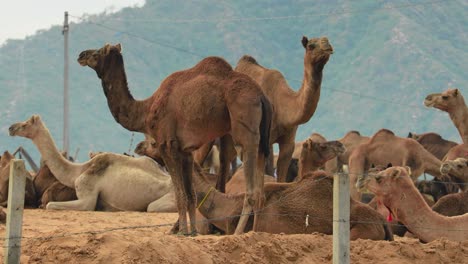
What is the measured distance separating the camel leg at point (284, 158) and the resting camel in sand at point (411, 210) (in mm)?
2718

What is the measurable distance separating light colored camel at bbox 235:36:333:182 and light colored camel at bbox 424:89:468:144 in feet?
14.0

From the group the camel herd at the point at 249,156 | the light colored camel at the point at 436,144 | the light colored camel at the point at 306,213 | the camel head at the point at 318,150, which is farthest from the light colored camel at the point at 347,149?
the light colored camel at the point at 306,213

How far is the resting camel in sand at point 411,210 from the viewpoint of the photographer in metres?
11.7

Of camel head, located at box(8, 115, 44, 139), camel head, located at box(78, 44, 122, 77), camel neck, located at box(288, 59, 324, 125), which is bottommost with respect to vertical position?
camel head, located at box(8, 115, 44, 139)

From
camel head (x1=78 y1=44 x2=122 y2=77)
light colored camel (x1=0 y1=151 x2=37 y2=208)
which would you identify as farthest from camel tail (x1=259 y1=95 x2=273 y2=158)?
light colored camel (x1=0 y1=151 x2=37 y2=208)

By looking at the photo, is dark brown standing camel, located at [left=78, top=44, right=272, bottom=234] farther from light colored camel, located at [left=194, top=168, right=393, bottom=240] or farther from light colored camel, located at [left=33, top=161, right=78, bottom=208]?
light colored camel, located at [left=33, top=161, right=78, bottom=208]

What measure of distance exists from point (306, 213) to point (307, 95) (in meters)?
2.45

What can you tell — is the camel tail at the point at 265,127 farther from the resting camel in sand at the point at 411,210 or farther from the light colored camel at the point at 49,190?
the light colored camel at the point at 49,190

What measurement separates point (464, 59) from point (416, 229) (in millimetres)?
144578

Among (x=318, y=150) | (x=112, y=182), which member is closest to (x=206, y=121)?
(x=318, y=150)

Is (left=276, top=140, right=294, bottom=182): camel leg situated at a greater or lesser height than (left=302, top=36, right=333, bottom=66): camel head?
lesser

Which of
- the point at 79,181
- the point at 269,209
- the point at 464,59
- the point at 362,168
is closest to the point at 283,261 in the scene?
the point at 269,209

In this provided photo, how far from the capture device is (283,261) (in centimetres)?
→ 1032

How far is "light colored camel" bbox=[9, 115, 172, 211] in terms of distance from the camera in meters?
16.8
